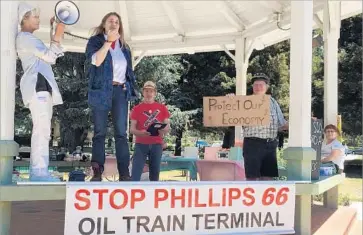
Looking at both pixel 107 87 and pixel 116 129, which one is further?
pixel 116 129

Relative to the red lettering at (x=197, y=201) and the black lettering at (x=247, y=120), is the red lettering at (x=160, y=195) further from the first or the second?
the black lettering at (x=247, y=120)

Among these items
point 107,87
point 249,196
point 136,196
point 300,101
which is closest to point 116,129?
point 107,87

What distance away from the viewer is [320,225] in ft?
24.8

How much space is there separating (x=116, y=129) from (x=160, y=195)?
3.15 ft

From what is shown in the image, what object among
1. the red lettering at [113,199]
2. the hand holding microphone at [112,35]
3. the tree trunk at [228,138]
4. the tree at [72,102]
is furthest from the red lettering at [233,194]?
the tree trunk at [228,138]

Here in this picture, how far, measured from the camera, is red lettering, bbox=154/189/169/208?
16.0 ft

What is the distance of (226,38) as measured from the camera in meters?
13.0

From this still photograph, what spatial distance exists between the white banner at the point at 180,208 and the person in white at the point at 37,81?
558 millimetres

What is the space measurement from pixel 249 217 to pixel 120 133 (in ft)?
5.42

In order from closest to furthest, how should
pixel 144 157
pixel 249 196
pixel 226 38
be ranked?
pixel 249 196 → pixel 144 157 → pixel 226 38

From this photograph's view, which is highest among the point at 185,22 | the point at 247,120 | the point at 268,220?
the point at 185,22

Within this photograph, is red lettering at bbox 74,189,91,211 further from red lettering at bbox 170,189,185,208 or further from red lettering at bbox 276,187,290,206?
red lettering at bbox 276,187,290,206

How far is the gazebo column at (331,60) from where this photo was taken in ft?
33.0

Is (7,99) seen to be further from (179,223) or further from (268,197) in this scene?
(268,197)
